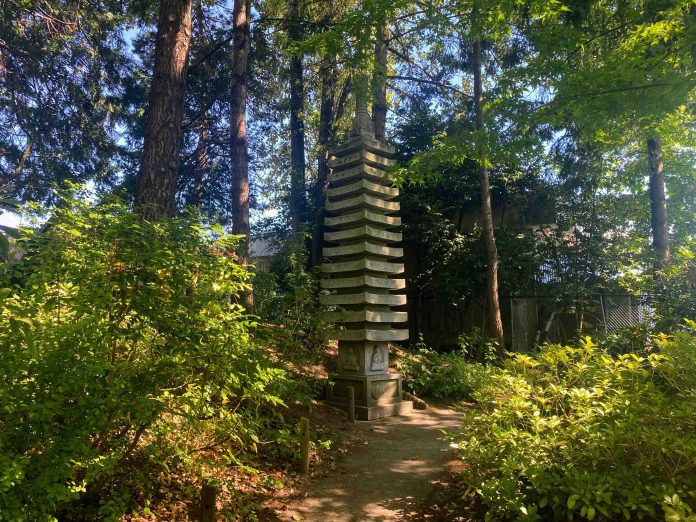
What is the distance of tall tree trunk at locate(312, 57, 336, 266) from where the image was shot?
14057mm

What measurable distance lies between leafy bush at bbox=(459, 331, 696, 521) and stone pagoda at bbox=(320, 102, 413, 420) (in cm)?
389

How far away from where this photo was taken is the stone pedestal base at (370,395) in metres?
8.11

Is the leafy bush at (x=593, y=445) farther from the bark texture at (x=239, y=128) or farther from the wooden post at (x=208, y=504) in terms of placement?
the bark texture at (x=239, y=128)

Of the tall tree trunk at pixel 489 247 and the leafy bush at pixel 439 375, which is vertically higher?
the tall tree trunk at pixel 489 247

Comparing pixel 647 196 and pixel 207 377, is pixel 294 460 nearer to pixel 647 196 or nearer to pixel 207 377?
pixel 207 377

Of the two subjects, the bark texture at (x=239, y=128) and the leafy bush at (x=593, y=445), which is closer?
the leafy bush at (x=593, y=445)

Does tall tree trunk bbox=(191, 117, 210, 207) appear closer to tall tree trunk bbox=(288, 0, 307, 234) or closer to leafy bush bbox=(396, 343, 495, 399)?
tall tree trunk bbox=(288, 0, 307, 234)

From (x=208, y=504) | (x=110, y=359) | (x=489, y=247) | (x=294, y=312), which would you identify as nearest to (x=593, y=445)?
(x=208, y=504)

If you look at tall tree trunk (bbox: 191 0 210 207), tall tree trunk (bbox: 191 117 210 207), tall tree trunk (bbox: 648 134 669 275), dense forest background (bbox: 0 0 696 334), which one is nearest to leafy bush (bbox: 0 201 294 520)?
dense forest background (bbox: 0 0 696 334)

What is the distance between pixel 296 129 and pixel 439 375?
411 inches

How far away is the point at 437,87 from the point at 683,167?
9.80 m

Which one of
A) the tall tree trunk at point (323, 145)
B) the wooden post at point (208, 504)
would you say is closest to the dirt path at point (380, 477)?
the wooden post at point (208, 504)

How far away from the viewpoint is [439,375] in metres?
10.5

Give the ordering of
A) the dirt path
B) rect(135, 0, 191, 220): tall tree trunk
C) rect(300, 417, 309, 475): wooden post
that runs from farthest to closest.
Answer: rect(135, 0, 191, 220): tall tree trunk < rect(300, 417, 309, 475): wooden post < the dirt path
